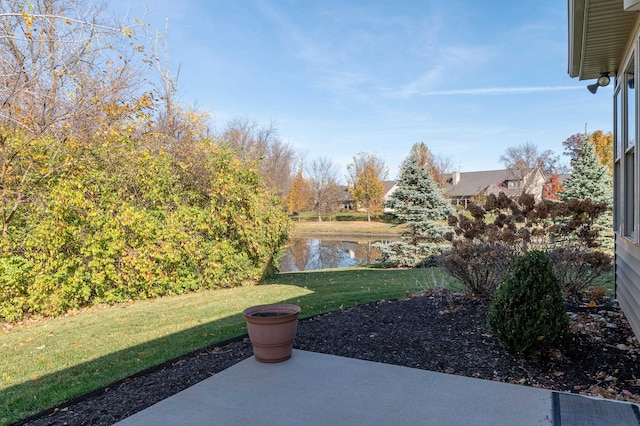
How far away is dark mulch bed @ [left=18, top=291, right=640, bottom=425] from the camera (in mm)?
2816

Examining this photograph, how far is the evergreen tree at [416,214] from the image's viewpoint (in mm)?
13945

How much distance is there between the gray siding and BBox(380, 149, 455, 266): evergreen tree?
8738mm

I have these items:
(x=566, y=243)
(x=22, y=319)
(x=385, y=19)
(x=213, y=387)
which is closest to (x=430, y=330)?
(x=213, y=387)

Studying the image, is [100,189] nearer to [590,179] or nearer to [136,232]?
[136,232]

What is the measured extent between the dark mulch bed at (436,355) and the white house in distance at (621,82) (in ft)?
1.51

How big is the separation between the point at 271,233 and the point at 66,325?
4.54 metres

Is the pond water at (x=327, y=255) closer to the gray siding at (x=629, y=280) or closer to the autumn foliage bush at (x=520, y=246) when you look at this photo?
the autumn foliage bush at (x=520, y=246)

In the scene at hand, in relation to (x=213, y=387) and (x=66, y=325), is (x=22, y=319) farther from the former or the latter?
(x=213, y=387)

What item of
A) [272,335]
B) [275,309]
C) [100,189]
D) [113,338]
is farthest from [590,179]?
[113,338]

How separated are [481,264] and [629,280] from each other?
58.2 inches

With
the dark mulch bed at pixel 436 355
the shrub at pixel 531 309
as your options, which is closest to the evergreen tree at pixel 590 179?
the dark mulch bed at pixel 436 355

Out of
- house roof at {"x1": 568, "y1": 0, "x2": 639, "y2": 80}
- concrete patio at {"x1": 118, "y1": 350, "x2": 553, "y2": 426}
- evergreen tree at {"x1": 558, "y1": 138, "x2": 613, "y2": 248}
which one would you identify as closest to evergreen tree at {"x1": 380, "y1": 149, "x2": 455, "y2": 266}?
evergreen tree at {"x1": 558, "y1": 138, "x2": 613, "y2": 248}

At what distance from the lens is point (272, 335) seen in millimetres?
3352

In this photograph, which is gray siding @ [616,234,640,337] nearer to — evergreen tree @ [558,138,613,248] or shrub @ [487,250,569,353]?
shrub @ [487,250,569,353]
